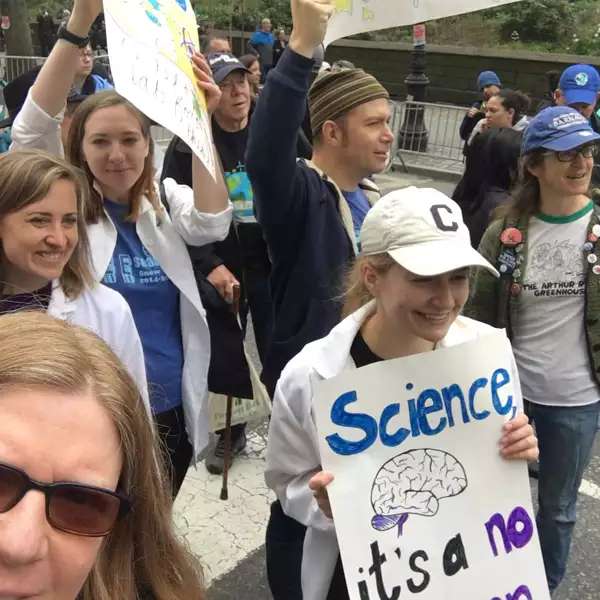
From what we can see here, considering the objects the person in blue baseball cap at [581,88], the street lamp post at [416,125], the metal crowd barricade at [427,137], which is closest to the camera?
the person in blue baseball cap at [581,88]

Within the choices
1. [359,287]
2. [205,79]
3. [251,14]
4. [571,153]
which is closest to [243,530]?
[359,287]

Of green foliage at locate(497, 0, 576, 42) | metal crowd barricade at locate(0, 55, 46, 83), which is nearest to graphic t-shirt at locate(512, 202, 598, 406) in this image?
metal crowd barricade at locate(0, 55, 46, 83)

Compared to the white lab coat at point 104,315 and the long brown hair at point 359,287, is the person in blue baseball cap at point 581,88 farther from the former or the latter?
the white lab coat at point 104,315

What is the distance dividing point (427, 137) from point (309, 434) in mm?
11100

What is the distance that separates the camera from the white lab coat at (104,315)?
193 cm

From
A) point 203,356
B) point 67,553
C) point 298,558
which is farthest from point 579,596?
point 67,553

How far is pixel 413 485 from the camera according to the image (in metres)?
1.53

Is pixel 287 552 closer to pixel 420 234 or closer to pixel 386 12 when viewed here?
pixel 420 234

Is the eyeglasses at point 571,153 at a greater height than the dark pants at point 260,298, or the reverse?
the eyeglasses at point 571,153

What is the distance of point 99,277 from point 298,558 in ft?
3.57

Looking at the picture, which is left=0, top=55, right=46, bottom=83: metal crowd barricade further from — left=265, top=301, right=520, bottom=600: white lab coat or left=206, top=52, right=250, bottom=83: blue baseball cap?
left=265, top=301, right=520, bottom=600: white lab coat

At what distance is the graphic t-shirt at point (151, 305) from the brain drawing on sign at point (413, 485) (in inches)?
42.7

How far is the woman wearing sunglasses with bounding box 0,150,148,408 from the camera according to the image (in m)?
1.86

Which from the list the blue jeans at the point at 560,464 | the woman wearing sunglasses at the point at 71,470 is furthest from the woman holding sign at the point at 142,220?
the blue jeans at the point at 560,464
